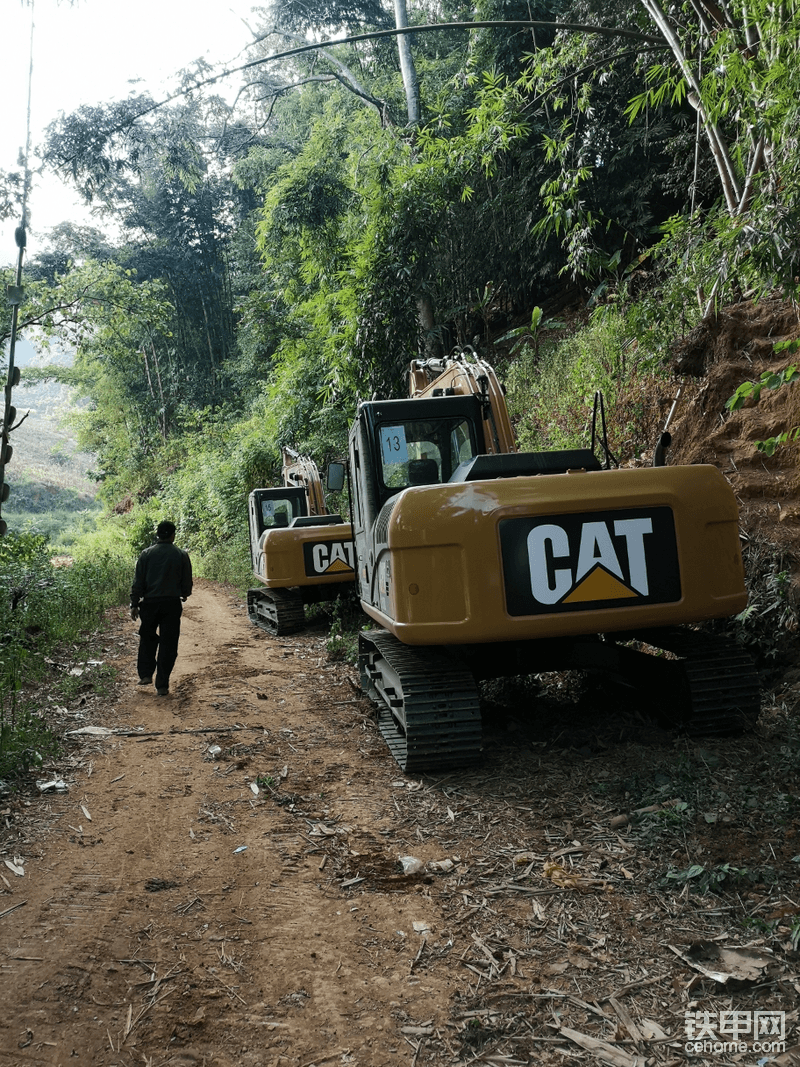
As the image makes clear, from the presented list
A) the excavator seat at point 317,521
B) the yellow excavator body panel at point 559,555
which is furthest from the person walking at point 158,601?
the excavator seat at point 317,521

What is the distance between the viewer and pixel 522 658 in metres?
4.95

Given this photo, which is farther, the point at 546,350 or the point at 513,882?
the point at 546,350

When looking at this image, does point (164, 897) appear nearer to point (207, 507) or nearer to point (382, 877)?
point (382, 877)

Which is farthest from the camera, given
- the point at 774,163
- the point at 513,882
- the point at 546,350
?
the point at 546,350

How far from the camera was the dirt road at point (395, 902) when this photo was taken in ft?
7.72

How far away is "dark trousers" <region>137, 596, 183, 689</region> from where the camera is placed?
759cm

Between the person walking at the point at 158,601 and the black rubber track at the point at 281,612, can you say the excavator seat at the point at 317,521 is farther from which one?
the person walking at the point at 158,601

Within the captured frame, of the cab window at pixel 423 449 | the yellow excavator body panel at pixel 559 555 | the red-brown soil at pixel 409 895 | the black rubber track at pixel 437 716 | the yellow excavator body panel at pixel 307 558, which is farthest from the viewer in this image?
the yellow excavator body panel at pixel 307 558

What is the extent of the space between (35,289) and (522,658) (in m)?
12.9

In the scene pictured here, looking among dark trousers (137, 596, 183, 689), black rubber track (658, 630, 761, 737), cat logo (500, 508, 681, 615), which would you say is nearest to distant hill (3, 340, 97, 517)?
dark trousers (137, 596, 183, 689)

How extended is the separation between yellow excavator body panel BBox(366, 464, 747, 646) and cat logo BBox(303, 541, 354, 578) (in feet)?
22.0

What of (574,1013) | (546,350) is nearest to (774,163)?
(574,1013)

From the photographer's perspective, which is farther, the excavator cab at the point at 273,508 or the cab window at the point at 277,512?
the cab window at the point at 277,512

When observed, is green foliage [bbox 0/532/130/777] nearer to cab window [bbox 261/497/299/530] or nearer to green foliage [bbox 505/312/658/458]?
cab window [bbox 261/497/299/530]
